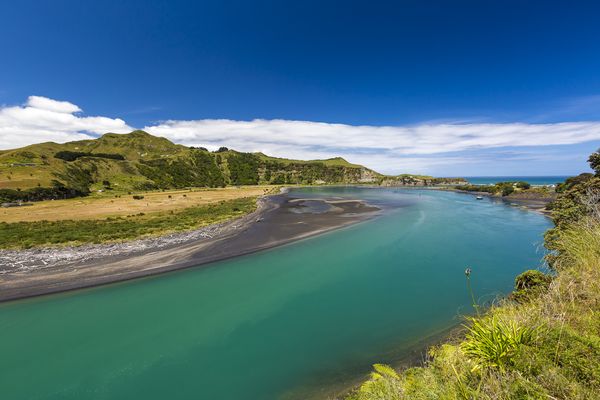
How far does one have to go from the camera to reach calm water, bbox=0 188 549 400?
12203mm

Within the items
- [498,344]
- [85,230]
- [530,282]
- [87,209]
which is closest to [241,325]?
[498,344]

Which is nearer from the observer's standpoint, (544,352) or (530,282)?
(544,352)

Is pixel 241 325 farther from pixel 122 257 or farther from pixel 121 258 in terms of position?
pixel 122 257

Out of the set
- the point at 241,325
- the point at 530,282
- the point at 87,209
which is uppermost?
the point at 530,282

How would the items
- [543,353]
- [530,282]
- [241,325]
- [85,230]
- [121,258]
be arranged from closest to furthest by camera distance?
[543,353] < [530,282] < [241,325] < [121,258] < [85,230]

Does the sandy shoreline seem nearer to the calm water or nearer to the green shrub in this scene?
the calm water

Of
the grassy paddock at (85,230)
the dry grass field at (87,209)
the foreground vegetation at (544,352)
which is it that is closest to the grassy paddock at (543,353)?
the foreground vegetation at (544,352)

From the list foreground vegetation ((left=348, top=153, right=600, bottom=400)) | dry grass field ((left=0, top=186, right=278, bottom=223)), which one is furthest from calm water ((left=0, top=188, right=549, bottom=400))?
dry grass field ((left=0, top=186, right=278, bottom=223))

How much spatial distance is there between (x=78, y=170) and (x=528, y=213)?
7107 inches

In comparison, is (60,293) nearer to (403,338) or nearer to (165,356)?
(165,356)

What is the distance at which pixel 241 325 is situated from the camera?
16.9 meters

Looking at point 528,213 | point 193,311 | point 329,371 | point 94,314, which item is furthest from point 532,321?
point 528,213

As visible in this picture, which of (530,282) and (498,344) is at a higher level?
(498,344)

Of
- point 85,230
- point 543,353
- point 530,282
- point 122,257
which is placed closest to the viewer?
point 543,353
